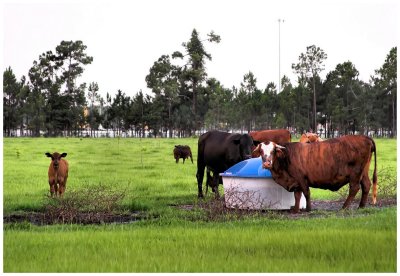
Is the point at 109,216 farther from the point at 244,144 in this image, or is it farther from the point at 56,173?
the point at 244,144

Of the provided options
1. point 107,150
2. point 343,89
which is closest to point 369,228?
point 343,89

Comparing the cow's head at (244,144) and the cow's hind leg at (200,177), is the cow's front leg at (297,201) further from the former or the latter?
the cow's hind leg at (200,177)

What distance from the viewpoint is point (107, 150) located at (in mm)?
24188

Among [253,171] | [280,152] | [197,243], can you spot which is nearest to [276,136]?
[253,171]

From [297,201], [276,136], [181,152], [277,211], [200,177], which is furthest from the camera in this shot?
[181,152]

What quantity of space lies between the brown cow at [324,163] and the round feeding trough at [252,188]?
202 millimetres

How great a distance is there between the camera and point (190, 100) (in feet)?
57.0

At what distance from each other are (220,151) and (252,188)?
2.37 meters

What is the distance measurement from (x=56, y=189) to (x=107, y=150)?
11.0 meters

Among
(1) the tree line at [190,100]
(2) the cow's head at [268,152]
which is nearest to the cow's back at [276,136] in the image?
(1) the tree line at [190,100]

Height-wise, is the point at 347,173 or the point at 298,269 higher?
the point at 347,173

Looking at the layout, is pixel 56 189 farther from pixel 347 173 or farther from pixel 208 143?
pixel 347 173

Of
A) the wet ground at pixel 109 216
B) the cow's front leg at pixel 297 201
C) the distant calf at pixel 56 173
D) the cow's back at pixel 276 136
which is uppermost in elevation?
the cow's back at pixel 276 136

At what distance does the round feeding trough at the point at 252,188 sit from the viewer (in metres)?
11.3
